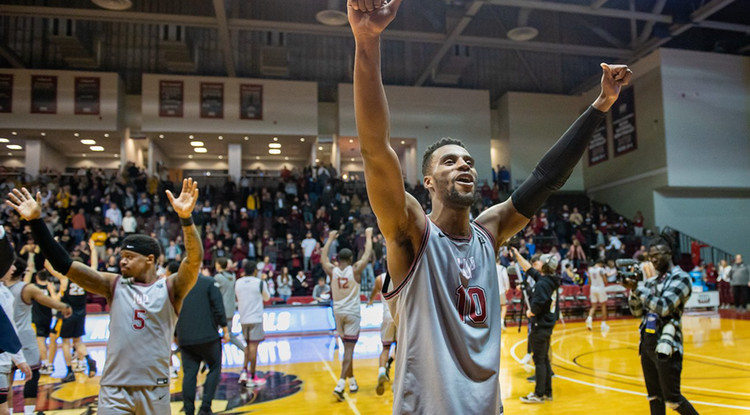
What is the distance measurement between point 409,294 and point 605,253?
2019 cm

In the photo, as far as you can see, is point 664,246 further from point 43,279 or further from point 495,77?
point 495,77

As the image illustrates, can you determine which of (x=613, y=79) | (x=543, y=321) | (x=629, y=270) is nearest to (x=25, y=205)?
(x=613, y=79)

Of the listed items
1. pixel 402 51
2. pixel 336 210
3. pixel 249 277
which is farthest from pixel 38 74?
pixel 249 277

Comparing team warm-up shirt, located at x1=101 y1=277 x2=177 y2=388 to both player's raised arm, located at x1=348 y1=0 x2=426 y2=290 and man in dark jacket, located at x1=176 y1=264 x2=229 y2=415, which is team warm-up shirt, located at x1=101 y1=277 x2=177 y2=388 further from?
player's raised arm, located at x1=348 y1=0 x2=426 y2=290

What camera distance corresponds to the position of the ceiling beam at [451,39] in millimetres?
20261

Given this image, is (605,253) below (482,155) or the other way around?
below

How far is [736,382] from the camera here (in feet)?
25.5

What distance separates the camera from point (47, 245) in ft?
11.8

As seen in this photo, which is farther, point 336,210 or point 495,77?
point 495,77

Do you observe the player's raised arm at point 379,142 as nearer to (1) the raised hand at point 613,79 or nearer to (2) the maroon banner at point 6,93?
(1) the raised hand at point 613,79

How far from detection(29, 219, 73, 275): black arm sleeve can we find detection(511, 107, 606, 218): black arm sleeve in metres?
3.14

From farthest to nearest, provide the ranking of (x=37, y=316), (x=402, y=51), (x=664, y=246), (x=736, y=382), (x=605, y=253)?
(x=402, y=51), (x=605, y=253), (x=37, y=316), (x=736, y=382), (x=664, y=246)

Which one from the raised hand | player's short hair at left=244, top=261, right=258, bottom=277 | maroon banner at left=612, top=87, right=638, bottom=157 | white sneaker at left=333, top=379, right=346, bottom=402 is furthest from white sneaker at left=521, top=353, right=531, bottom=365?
maroon banner at left=612, top=87, right=638, bottom=157

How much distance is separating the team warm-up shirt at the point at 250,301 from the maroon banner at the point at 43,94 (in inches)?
819
